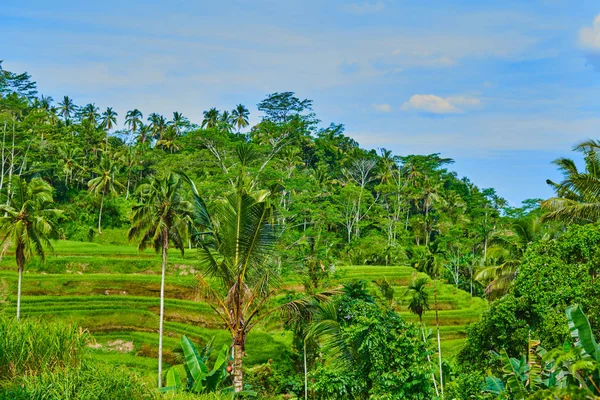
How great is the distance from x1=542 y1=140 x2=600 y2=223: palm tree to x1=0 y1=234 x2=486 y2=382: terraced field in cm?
851

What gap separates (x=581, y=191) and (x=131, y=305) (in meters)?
20.7

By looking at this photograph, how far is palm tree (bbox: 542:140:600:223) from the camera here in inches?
592

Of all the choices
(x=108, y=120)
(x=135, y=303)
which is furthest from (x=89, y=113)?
(x=135, y=303)

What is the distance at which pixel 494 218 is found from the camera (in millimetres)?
49469

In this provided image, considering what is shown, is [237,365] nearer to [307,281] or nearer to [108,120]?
[307,281]

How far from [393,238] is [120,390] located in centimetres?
4238

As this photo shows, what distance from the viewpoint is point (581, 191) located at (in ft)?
50.0

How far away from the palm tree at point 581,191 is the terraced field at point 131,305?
27.9 feet

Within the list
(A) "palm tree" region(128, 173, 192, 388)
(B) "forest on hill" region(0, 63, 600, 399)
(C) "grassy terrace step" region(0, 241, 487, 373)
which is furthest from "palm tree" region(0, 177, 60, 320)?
(A) "palm tree" region(128, 173, 192, 388)

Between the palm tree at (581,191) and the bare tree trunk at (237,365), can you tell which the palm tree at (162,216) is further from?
the palm tree at (581,191)

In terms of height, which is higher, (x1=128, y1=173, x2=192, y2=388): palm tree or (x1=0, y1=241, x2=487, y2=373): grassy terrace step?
(x1=128, y1=173, x2=192, y2=388): palm tree

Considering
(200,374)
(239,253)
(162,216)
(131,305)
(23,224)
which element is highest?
(162,216)

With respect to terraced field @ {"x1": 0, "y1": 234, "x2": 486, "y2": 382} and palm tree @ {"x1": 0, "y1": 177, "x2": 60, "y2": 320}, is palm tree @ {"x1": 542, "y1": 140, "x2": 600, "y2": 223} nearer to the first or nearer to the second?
terraced field @ {"x1": 0, "y1": 234, "x2": 486, "y2": 382}

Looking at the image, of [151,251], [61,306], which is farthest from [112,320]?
[151,251]
